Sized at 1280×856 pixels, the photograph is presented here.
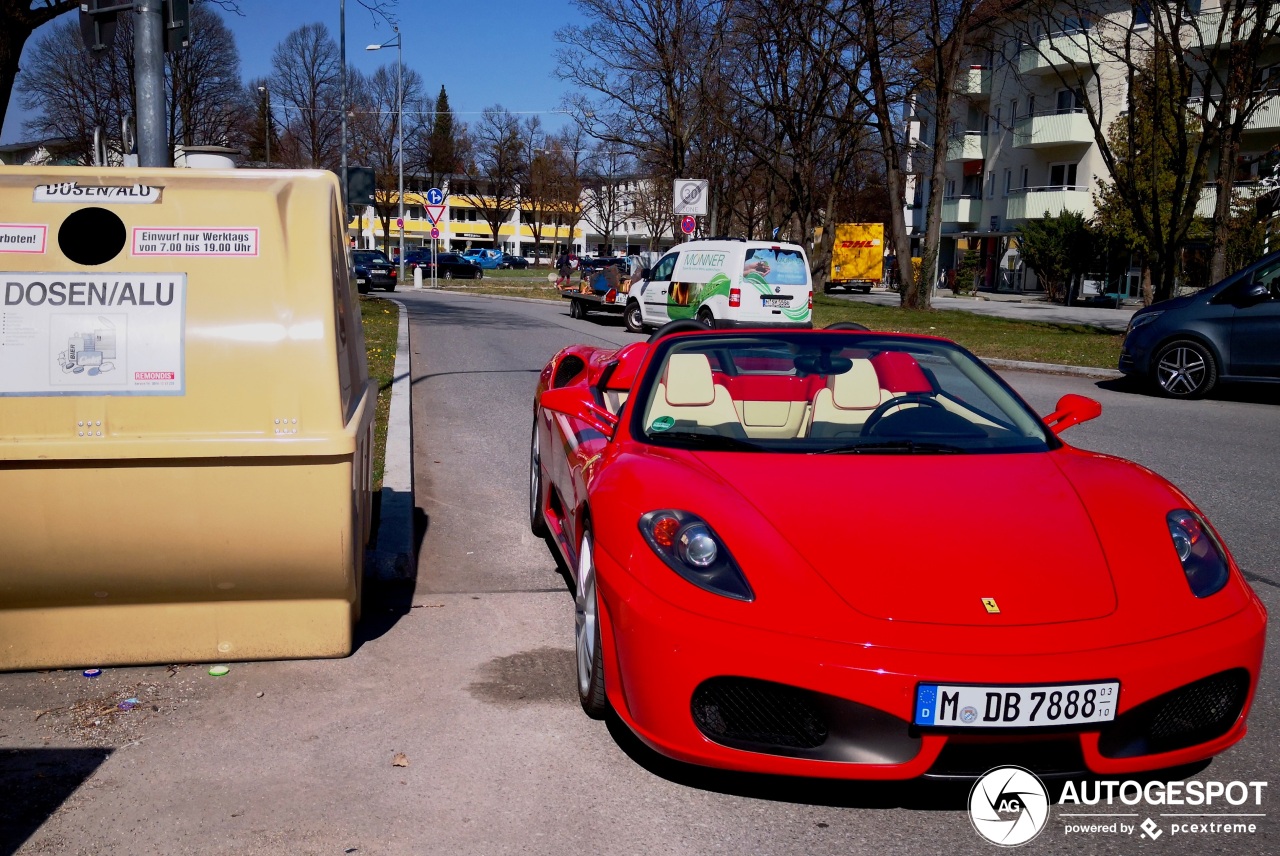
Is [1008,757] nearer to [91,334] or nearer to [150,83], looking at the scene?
[91,334]

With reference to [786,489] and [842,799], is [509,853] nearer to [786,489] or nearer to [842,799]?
[842,799]

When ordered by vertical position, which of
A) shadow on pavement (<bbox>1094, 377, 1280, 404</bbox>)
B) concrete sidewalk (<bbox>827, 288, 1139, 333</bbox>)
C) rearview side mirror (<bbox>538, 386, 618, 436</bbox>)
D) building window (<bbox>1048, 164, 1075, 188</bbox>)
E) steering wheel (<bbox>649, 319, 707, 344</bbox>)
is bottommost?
A: shadow on pavement (<bbox>1094, 377, 1280, 404</bbox>)

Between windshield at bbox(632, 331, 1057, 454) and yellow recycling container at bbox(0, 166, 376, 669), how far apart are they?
1289 millimetres

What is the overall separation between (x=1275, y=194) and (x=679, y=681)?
82.9 feet

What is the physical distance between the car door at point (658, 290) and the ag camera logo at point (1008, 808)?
62.6ft

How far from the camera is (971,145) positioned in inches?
2178

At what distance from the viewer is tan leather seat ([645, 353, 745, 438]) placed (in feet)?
14.2

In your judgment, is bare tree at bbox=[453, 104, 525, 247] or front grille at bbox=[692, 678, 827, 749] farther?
bare tree at bbox=[453, 104, 525, 247]

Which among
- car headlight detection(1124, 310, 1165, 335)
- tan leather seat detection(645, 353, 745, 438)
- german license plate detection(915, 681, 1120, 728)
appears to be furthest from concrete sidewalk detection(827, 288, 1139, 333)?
german license plate detection(915, 681, 1120, 728)

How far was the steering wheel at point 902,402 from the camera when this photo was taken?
4.45 meters

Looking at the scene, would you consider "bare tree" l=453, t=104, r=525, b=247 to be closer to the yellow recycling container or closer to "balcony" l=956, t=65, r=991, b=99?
"balcony" l=956, t=65, r=991, b=99

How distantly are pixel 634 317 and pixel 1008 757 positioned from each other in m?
20.9

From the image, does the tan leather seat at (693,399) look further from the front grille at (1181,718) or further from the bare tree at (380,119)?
the bare tree at (380,119)

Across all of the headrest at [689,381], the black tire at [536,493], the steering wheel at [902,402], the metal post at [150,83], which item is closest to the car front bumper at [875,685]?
the headrest at [689,381]
